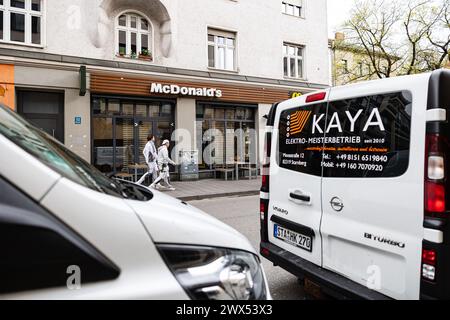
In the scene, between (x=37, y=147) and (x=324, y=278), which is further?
(x=324, y=278)

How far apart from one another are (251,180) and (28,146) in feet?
43.7

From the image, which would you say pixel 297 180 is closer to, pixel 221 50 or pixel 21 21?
pixel 21 21

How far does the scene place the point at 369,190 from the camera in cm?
256

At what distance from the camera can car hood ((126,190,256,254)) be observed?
137cm

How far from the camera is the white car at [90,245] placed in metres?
1.13

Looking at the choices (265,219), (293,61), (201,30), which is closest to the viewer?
(265,219)

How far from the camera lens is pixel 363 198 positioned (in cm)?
260

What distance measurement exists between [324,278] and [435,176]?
1192mm

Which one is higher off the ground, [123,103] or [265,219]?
[123,103]

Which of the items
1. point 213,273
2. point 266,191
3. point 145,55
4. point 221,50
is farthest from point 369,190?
point 221,50

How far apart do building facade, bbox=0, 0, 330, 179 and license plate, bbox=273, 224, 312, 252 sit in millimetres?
10440

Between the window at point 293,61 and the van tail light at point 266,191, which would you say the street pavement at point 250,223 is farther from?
the window at point 293,61

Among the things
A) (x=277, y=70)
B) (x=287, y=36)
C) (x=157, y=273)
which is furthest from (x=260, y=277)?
(x=287, y=36)
